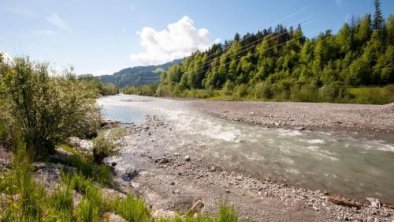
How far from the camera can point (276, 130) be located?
25531mm

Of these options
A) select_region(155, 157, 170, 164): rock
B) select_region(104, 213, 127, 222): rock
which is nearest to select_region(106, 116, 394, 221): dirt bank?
select_region(155, 157, 170, 164): rock

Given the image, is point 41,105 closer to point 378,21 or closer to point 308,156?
point 308,156

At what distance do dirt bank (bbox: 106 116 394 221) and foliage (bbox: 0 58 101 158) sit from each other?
355cm

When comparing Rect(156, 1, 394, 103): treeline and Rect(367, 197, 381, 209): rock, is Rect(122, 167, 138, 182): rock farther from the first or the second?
Rect(156, 1, 394, 103): treeline

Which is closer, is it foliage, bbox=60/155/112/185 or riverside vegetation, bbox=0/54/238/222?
riverside vegetation, bbox=0/54/238/222

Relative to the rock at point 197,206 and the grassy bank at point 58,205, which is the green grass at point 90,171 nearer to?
the grassy bank at point 58,205

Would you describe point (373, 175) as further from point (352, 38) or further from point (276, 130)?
point (352, 38)

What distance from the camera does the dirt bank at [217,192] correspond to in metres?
9.55

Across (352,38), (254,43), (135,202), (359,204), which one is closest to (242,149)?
(359,204)

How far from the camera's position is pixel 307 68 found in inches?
3474

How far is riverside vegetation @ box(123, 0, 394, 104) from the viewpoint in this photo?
5894cm

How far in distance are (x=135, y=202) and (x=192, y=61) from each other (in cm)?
14403

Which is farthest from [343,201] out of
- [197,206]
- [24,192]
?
[24,192]

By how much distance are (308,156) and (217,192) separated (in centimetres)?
832
